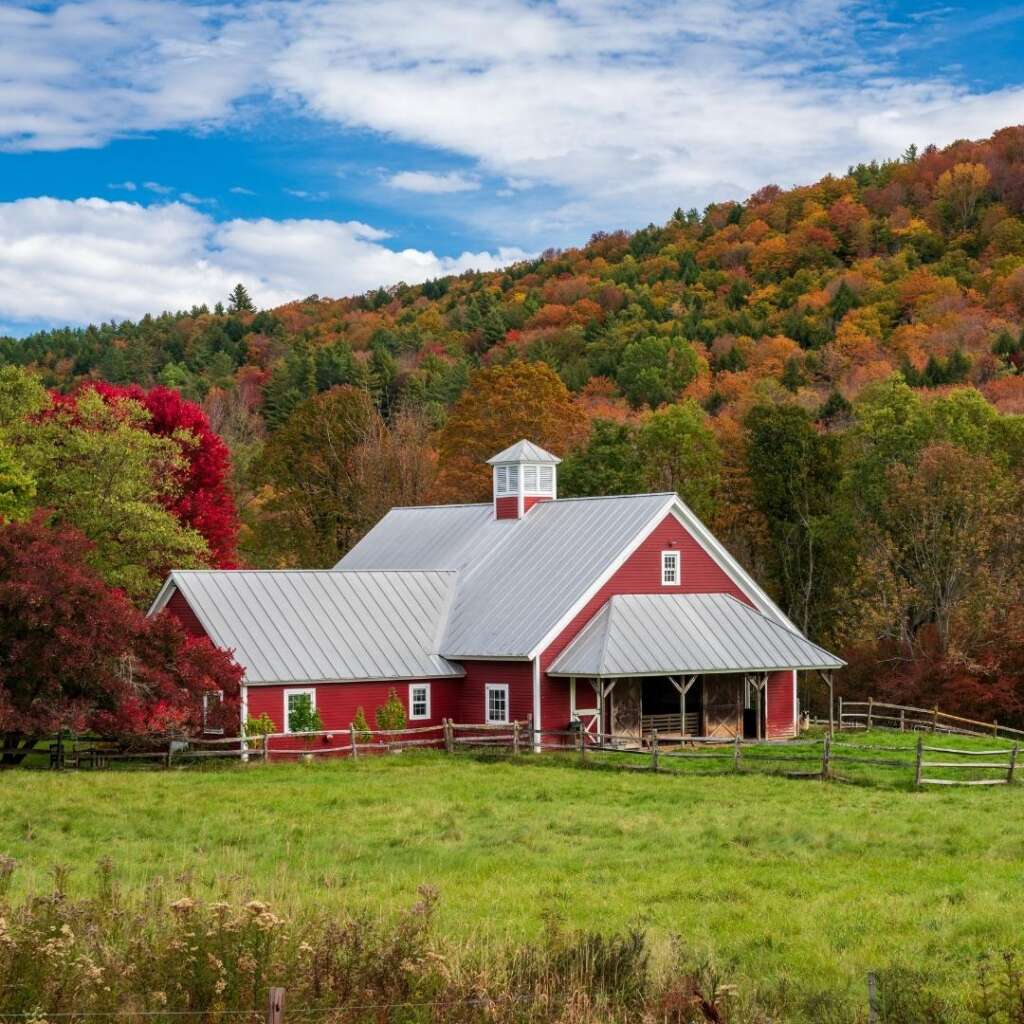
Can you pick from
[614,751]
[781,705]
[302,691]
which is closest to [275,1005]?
[614,751]

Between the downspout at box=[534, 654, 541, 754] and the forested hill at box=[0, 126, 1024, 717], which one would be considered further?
the forested hill at box=[0, 126, 1024, 717]

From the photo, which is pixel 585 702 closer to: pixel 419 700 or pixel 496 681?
pixel 496 681

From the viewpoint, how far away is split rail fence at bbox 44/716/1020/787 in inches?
1156

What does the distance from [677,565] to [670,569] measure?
0.74ft

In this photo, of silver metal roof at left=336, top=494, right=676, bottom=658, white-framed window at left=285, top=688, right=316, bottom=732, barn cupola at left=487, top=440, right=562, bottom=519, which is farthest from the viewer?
barn cupola at left=487, top=440, right=562, bottom=519

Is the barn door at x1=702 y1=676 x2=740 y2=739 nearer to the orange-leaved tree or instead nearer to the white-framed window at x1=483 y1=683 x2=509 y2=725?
the white-framed window at x1=483 y1=683 x2=509 y2=725

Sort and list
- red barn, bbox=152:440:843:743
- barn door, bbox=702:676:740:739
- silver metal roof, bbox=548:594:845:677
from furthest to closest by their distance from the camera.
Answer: barn door, bbox=702:676:740:739 → red barn, bbox=152:440:843:743 → silver metal roof, bbox=548:594:845:677

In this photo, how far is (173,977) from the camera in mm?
10688

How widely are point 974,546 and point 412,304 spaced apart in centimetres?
9052

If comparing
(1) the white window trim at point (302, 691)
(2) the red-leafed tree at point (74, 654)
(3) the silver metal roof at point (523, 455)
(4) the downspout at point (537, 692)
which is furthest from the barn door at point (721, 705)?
(2) the red-leafed tree at point (74, 654)

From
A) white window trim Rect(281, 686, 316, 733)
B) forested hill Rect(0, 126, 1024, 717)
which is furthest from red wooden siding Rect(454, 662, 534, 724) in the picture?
forested hill Rect(0, 126, 1024, 717)

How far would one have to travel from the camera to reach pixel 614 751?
112ft

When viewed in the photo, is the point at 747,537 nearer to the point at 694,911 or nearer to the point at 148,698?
the point at 148,698

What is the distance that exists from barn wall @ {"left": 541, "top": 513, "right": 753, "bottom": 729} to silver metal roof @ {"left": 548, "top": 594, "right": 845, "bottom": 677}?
0.77 feet
